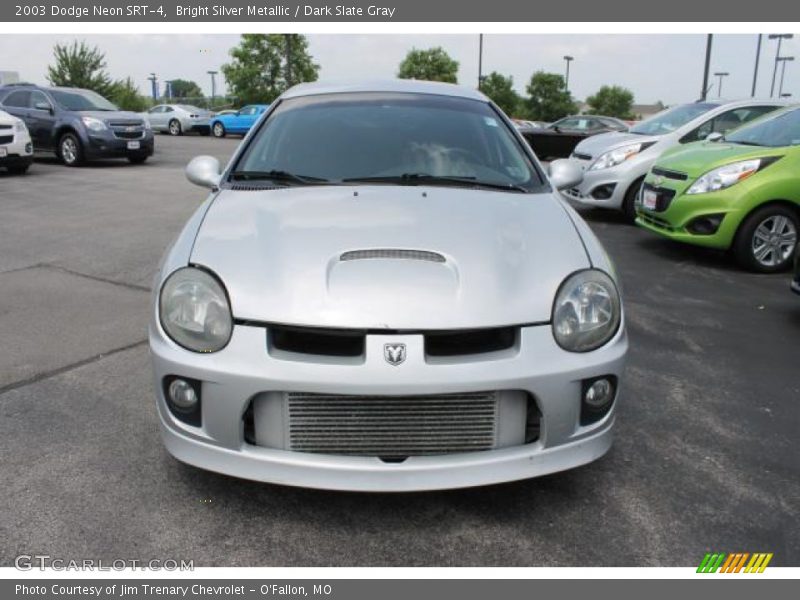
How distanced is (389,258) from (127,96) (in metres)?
38.4

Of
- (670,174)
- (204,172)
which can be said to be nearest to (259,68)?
(670,174)

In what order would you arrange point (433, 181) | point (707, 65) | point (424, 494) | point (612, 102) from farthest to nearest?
point (612, 102) → point (707, 65) → point (433, 181) → point (424, 494)

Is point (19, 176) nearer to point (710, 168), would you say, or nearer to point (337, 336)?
point (710, 168)

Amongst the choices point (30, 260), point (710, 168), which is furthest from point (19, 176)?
point (710, 168)

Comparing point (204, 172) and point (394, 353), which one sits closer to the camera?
point (394, 353)

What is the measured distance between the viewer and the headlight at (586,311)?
7.54ft

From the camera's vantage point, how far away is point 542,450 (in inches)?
90.0

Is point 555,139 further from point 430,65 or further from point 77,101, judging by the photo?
point 430,65

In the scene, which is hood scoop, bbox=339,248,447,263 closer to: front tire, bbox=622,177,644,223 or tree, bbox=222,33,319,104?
front tire, bbox=622,177,644,223

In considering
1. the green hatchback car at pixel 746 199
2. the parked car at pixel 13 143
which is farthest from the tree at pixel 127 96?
the green hatchback car at pixel 746 199

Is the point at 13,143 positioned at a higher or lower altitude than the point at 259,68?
lower

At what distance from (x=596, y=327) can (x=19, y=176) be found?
41.2ft

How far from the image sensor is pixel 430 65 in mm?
55500
